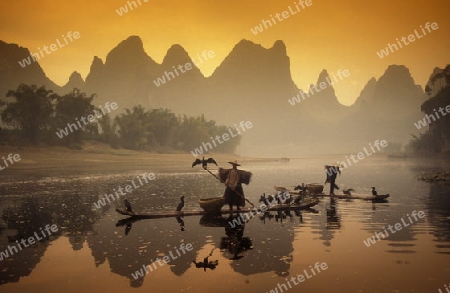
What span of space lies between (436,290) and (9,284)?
11090 mm

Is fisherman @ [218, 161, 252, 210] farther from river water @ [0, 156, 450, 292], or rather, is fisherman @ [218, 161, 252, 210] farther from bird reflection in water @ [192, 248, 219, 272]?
bird reflection in water @ [192, 248, 219, 272]

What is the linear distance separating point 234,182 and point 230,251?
759 cm

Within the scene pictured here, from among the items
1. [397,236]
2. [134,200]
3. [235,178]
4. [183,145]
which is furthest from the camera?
[183,145]

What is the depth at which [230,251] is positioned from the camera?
575 inches

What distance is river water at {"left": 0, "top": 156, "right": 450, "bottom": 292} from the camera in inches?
443

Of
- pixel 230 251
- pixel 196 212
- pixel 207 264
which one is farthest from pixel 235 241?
pixel 196 212

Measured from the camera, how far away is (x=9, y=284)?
1137 centimetres

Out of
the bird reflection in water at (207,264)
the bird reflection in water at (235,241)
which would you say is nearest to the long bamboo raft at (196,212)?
the bird reflection in water at (235,241)

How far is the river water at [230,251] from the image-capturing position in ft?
36.9

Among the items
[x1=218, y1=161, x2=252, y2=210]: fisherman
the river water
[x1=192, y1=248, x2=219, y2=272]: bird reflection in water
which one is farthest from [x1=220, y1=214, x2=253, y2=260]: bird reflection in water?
[x1=218, y1=161, x2=252, y2=210]: fisherman

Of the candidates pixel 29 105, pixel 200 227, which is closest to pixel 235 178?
pixel 200 227

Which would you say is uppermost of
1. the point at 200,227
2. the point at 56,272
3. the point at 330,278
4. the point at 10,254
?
the point at 10,254

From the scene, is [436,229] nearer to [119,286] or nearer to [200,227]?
[200,227]

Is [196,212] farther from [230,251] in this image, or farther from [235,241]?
[230,251]
